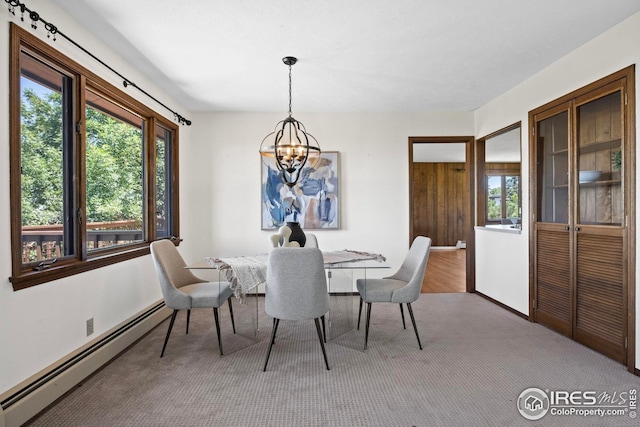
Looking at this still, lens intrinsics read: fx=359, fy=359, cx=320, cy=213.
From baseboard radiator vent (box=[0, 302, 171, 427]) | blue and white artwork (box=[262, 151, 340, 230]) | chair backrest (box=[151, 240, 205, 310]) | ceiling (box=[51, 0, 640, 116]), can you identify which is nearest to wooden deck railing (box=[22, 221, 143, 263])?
chair backrest (box=[151, 240, 205, 310])

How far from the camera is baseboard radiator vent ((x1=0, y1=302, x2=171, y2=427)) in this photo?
1915 mm

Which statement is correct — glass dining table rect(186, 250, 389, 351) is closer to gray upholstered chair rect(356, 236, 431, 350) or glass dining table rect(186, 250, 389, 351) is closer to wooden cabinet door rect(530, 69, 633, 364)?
gray upholstered chair rect(356, 236, 431, 350)

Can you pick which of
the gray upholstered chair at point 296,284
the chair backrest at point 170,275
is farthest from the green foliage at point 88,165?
the gray upholstered chair at point 296,284

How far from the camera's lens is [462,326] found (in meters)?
3.58

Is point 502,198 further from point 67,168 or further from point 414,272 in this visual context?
point 67,168

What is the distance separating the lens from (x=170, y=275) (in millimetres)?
3189

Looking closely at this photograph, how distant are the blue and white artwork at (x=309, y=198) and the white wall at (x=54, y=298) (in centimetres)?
195

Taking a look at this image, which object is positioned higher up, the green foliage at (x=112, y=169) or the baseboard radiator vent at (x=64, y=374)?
the green foliage at (x=112, y=169)

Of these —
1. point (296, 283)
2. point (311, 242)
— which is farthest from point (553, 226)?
point (296, 283)

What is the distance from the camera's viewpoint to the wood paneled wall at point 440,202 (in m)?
10.2

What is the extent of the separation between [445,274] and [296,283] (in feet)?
14.8

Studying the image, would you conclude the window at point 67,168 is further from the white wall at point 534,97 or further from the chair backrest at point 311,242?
the white wall at point 534,97

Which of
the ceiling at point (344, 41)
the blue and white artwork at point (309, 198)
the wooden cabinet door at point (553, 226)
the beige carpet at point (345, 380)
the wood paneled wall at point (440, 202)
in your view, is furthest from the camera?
the wood paneled wall at point (440, 202)

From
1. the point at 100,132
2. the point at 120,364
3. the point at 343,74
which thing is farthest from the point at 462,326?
the point at 100,132
